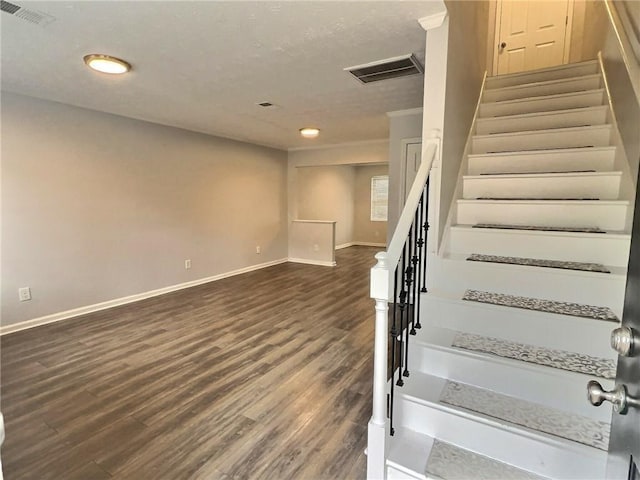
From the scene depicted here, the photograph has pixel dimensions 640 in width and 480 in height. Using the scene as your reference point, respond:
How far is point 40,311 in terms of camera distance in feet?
11.6

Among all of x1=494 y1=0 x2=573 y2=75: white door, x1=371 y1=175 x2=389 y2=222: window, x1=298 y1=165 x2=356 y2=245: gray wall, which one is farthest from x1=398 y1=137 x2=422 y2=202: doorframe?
x1=371 y1=175 x2=389 y2=222: window

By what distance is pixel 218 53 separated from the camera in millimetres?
2379

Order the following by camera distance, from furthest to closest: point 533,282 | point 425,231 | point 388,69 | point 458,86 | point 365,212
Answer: point 365,212 < point 388,69 < point 458,86 < point 425,231 < point 533,282

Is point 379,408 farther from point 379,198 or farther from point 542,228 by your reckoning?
point 379,198

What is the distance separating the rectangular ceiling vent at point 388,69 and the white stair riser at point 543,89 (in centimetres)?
128

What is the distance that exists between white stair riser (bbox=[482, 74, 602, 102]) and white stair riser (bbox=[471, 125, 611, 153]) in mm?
830

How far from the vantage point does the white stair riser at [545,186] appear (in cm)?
219

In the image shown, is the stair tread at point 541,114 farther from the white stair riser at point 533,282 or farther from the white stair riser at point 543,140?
the white stair riser at point 533,282

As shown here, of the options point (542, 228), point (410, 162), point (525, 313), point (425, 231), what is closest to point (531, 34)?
point (410, 162)

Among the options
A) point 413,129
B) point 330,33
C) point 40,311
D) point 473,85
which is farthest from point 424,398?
point 40,311

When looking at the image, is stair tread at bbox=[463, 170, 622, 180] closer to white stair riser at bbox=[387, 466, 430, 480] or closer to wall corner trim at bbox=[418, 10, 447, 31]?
wall corner trim at bbox=[418, 10, 447, 31]

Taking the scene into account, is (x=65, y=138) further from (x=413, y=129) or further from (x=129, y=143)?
(x=413, y=129)

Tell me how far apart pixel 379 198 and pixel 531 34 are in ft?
18.0

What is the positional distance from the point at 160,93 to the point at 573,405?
393 centimetres
